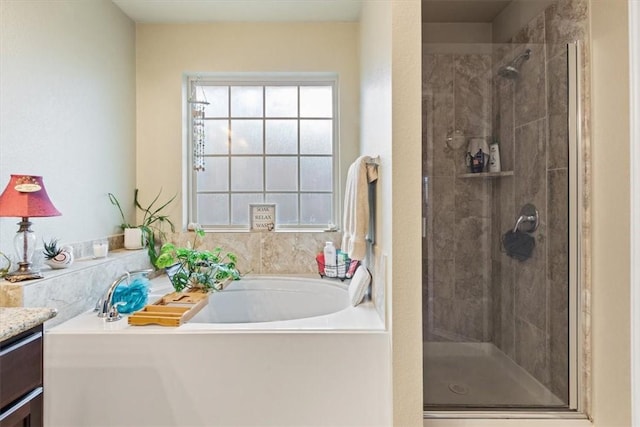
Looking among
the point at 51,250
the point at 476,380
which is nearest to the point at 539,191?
the point at 476,380

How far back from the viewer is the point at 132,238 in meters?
2.35

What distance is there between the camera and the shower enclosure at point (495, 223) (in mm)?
1728

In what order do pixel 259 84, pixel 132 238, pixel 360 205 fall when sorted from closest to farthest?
pixel 360 205 → pixel 132 238 → pixel 259 84

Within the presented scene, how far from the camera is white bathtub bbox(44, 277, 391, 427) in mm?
1424

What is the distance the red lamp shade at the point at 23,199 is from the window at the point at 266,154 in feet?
4.17

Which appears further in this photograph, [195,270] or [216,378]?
[195,270]

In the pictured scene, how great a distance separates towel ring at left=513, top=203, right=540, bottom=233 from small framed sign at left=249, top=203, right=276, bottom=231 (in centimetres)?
160

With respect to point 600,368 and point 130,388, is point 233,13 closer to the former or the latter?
point 130,388

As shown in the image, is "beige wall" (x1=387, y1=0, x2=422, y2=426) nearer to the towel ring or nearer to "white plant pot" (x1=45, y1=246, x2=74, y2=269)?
the towel ring

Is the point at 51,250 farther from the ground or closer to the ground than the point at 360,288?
farther from the ground

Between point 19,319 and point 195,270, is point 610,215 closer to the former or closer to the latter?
point 195,270

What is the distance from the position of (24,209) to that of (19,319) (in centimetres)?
50

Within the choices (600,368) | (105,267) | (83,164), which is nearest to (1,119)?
(83,164)

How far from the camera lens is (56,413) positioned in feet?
4.69
